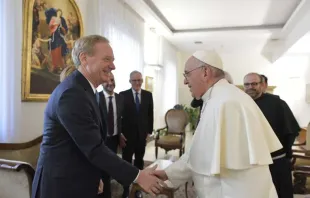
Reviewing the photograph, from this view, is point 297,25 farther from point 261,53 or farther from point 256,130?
point 256,130

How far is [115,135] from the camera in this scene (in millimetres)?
3447

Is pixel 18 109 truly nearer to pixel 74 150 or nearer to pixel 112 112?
pixel 112 112

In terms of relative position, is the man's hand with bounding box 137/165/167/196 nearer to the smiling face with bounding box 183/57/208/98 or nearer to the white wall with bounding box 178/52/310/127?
the smiling face with bounding box 183/57/208/98

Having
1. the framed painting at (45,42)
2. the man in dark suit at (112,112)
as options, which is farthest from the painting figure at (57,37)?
the man in dark suit at (112,112)

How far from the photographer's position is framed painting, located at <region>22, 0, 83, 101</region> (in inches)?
111

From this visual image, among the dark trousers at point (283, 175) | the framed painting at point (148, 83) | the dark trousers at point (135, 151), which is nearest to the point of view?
the dark trousers at point (283, 175)

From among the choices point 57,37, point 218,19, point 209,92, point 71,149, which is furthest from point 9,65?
point 218,19

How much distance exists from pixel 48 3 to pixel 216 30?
17.8 feet

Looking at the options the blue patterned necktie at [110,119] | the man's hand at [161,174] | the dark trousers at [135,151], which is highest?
the blue patterned necktie at [110,119]

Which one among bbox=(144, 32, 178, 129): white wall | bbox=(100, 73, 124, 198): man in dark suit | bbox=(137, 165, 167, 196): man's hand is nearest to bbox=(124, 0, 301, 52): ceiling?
bbox=(144, 32, 178, 129): white wall

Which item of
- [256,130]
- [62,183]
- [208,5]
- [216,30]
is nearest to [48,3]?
[62,183]

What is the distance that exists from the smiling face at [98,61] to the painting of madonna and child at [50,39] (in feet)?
5.99

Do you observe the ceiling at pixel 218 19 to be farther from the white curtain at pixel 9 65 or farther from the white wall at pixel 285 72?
the white curtain at pixel 9 65

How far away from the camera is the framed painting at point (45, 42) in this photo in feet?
9.24
